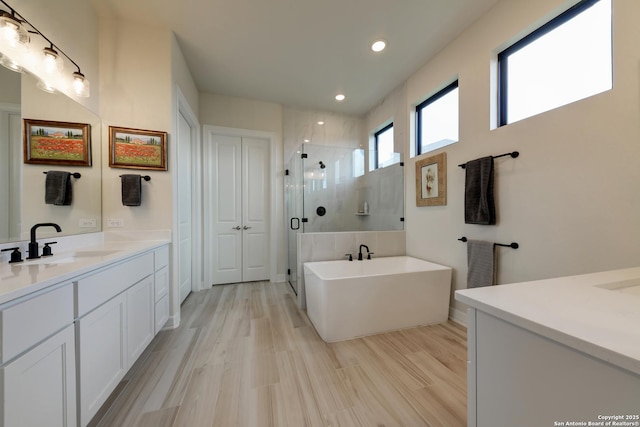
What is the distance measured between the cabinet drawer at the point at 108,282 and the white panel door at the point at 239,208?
1744 mm

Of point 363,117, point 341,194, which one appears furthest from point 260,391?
point 363,117

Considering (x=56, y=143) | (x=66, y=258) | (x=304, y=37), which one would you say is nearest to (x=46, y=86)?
(x=56, y=143)

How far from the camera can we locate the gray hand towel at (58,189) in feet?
5.25

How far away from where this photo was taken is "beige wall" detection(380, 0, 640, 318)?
1.28m

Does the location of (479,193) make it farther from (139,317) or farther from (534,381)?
(139,317)

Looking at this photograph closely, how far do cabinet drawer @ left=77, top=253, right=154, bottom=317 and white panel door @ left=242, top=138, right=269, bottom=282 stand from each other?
73.8 inches

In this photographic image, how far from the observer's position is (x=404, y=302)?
218cm

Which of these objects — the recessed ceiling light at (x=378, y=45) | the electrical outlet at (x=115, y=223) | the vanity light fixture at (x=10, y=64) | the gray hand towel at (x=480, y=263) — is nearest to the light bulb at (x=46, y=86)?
the vanity light fixture at (x=10, y=64)

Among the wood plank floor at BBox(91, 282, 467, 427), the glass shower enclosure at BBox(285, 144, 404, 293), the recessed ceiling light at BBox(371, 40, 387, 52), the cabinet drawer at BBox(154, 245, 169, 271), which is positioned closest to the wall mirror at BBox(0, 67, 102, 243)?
the cabinet drawer at BBox(154, 245, 169, 271)

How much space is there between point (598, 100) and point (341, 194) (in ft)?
8.44

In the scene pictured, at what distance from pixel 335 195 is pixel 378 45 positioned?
1887 mm

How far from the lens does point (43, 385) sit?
0.86 meters

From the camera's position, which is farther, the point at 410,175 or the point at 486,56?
the point at 410,175

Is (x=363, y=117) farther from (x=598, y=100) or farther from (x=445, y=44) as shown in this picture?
(x=598, y=100)
